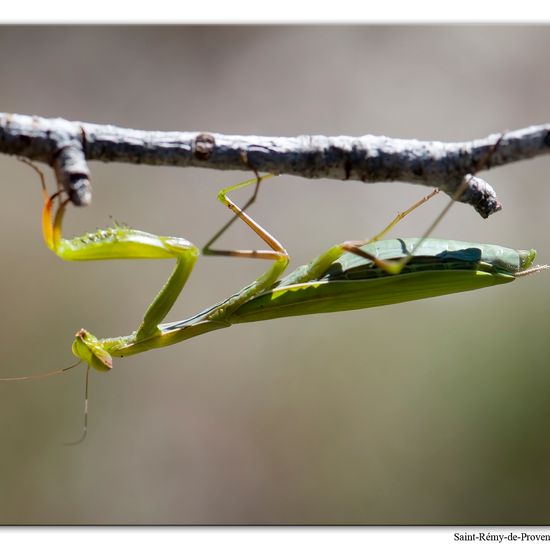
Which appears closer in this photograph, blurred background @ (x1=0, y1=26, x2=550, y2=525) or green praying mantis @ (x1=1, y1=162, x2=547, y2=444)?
green praying mantis @ (x1=1, y1=162, x2=547, y2=444)

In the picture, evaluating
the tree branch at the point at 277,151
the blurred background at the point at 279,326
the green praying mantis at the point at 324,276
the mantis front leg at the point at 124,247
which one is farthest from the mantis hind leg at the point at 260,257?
the blurred background at the point at 279,326

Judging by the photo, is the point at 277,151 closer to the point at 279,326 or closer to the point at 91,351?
the point at 91,351

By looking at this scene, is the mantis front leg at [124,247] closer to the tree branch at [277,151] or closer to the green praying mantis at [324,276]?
the green praying mantis at [324,276]

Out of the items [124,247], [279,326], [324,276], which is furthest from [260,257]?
[279,326]

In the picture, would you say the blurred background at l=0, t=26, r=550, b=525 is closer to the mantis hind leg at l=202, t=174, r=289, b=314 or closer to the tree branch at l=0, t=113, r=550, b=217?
the mantis hind leg at l=202, t=174, r=289, b=314

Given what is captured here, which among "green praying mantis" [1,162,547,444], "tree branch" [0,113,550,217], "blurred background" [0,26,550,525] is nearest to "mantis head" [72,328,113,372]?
"green praying mantis" [1,162,547,444]

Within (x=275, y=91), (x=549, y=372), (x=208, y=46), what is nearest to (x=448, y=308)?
(x=549, y=372)

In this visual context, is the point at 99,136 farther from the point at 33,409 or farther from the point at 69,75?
the point at 69,75
